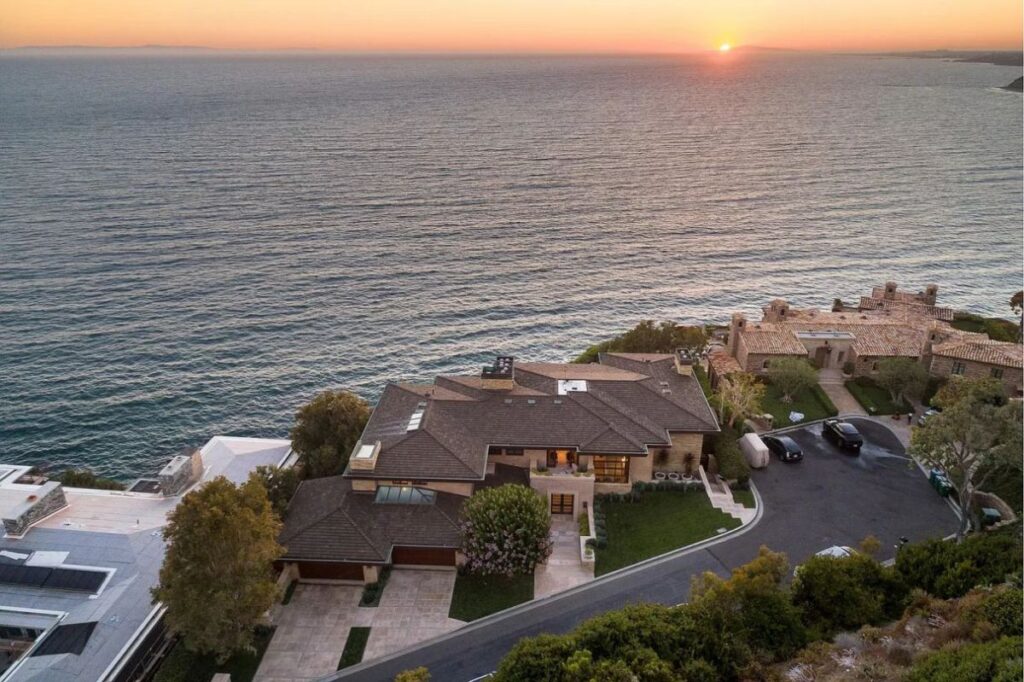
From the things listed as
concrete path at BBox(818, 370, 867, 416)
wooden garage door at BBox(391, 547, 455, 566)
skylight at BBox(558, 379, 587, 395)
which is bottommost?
wooden garage door at BBox(391, 547, 455, 566)

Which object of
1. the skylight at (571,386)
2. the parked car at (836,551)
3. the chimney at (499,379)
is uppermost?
the chimney at (499,379)

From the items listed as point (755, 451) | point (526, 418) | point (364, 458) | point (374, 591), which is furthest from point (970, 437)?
point (364, 458)

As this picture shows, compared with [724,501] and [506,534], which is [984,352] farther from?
[506,534]

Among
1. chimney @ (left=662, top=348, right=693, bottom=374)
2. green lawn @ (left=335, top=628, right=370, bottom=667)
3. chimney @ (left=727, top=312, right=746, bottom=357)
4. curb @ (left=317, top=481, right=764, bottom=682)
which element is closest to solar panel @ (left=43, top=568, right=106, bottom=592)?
green lawn @ (left=335, top=628, right=370, bottom=667)

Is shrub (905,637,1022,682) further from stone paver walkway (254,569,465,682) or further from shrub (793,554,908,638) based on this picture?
stone paver walkway (254,569,465,682)

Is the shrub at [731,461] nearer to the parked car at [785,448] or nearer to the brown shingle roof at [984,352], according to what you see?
the parked car at [785,448]

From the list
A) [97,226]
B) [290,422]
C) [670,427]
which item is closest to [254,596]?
[670,427]

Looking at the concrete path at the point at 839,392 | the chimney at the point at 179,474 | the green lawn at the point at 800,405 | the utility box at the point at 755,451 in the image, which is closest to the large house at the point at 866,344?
the concrete path at the point at 839,392

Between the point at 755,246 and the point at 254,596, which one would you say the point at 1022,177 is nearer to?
the point at 755,246
